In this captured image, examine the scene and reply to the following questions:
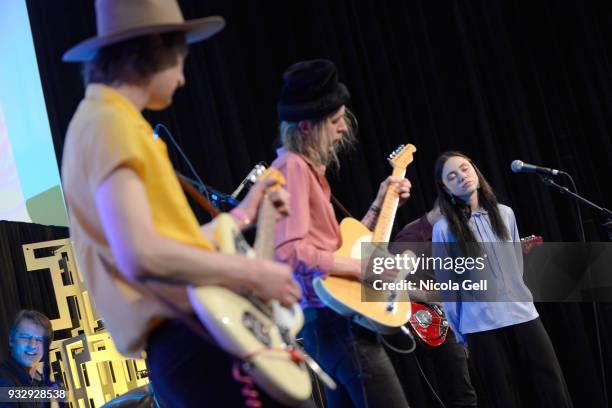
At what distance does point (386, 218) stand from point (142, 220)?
1660 millimetres

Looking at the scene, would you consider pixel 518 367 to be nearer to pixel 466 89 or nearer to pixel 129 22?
pixel 129 22

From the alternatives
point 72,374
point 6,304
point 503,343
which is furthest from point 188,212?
point 6,304

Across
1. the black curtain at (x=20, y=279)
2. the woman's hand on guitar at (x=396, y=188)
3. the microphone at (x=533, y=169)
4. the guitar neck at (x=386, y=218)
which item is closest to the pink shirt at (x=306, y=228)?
the guitar neck at (x=386, y=218)

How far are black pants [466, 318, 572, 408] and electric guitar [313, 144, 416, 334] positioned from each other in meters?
1.18

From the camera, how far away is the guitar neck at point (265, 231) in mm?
1842

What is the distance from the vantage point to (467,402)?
458cm

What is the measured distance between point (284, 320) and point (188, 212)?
1.12ft

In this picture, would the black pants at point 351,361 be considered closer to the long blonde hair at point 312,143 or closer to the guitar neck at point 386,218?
the guitar neck at point 386,218

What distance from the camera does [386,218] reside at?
2941 mm

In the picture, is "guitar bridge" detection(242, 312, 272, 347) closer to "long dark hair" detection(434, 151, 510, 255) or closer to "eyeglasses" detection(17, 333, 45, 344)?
"long dark hair" detection(434, 151, 510, 255)

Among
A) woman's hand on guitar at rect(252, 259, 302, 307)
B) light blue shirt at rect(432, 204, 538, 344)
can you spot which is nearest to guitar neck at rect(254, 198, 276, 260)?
woman's hand on guitar at rect(252, 259, 302, 307)

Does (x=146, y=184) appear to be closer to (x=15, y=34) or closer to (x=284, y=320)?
(x=284, y=320)

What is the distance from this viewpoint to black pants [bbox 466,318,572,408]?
3.70 meters

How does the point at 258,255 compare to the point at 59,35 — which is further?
the point at 59,35
